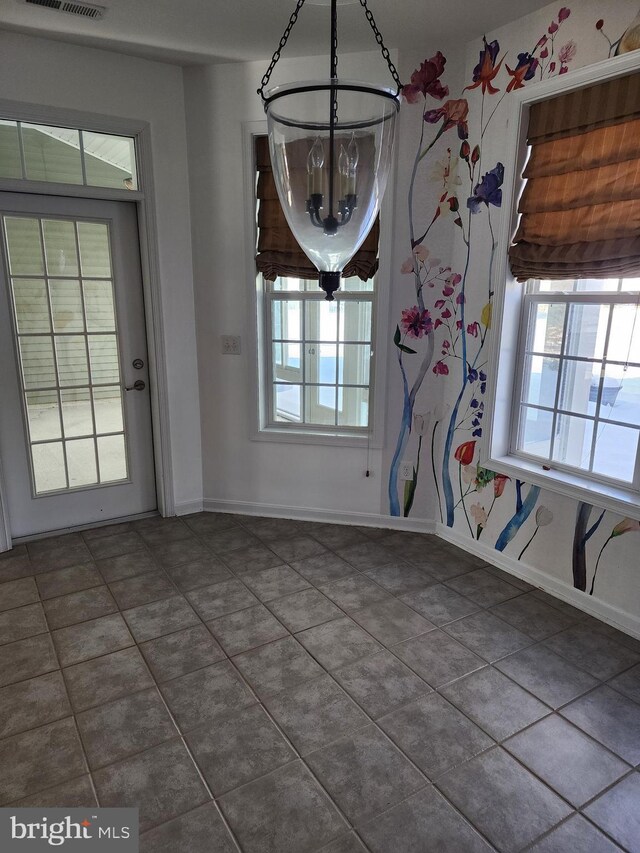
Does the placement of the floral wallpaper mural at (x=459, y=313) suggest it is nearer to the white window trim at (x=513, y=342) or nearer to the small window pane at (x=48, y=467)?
the white window trim at (x=513, y=342)

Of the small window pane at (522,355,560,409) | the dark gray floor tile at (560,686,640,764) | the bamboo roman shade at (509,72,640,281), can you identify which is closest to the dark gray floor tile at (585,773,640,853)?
the dark gray floor tile at (560,686,640,764)

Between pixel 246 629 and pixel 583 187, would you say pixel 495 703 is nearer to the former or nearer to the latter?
pixel 246 629

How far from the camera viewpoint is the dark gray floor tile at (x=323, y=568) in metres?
2.98

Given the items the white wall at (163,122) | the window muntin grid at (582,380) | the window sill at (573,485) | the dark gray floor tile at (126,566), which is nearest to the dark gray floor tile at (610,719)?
the window sill at (573,485)

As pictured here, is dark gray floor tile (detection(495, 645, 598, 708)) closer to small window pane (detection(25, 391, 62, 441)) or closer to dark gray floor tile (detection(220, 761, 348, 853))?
dark gray floor tile (detection(220, 761, 348, 853))

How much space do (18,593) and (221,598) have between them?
101 cm

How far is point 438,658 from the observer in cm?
234

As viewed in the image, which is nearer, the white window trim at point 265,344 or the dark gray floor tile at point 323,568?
the dark gray floor tile at point 323,568

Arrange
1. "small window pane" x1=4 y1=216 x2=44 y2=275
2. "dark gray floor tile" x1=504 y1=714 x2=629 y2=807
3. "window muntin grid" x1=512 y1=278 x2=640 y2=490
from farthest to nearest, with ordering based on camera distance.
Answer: "small window pane" x1=4 y1=216 x2=44 y2=275, "window muntin grid" x1=512 y1=278 x2=640 y2=490, "dark gray floor tile" x1=504 y1=714 x2=629 y2=807

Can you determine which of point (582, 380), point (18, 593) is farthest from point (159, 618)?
point (582, 380)

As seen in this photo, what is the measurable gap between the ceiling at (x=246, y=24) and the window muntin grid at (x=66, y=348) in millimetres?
936

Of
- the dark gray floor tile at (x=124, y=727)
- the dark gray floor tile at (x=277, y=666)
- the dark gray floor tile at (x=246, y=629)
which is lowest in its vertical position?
the dark gray floor tile at (x=124, y=727)

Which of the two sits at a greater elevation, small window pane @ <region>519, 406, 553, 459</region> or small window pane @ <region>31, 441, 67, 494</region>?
small window pane @ <region>519, 406, 553, 459</region>

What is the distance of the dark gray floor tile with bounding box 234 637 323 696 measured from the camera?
7.16 ft
